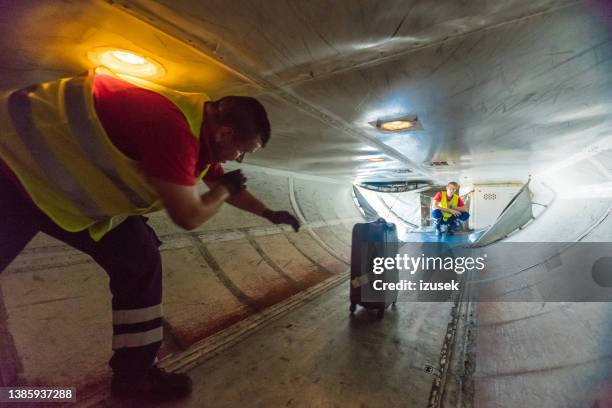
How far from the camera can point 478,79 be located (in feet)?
5.03

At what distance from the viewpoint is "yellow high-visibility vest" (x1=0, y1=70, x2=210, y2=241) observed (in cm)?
93

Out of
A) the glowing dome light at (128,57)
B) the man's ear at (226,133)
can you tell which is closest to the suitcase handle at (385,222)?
the man's ear at (226,133)

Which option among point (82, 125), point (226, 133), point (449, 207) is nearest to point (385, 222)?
point (226, 133)

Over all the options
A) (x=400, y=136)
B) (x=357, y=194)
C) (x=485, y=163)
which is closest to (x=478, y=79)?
(x=400, y=136)

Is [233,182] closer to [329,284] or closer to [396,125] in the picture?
[396,125]

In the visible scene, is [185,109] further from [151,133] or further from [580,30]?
[580,30]

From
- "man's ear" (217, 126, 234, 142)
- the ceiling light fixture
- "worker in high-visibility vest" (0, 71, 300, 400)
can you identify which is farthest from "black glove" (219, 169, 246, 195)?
the ceiling light fixture

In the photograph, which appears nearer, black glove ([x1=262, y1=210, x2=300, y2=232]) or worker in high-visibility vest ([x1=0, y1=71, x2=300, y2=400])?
worker in high-visibility vest ([x1=0, y1=71, x2=300, y2=400])

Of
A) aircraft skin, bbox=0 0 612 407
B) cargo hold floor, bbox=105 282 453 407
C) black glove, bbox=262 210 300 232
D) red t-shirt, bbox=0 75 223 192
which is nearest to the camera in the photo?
red t-shirt, bbox=0 75 223 192

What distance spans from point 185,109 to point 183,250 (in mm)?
1822

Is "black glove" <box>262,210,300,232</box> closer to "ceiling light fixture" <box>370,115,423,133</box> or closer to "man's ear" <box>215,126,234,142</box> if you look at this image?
"man's ear" <box>215,126,234,142</box>
